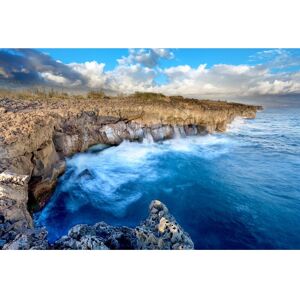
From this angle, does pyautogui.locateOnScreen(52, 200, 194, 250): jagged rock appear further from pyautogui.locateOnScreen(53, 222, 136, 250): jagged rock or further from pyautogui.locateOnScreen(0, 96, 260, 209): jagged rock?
pyautogui.locateOnScreen(0, 96, 260, 209): jagged rock

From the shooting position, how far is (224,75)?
14.5ft

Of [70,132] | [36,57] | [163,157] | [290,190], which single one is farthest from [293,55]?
[70,132]

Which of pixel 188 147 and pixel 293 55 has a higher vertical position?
pixel 293 55

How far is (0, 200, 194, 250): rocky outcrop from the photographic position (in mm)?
2411

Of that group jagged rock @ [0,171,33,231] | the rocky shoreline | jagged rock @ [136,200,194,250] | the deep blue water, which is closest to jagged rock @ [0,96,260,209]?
the rocky shoreline

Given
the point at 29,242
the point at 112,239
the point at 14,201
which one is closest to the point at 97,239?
the point at 112,239

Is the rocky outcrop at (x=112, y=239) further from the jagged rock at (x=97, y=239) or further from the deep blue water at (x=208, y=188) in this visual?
the deep blue water at (x=208, y=188)

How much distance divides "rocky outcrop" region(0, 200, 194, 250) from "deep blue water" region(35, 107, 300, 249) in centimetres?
79

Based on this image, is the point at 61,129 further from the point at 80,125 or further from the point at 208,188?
the point at 208,188

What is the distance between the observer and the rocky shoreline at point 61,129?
2.88 meters

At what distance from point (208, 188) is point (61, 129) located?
375cm

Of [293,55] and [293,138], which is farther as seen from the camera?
[293,138]

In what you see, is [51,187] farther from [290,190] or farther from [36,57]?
[290,190]
